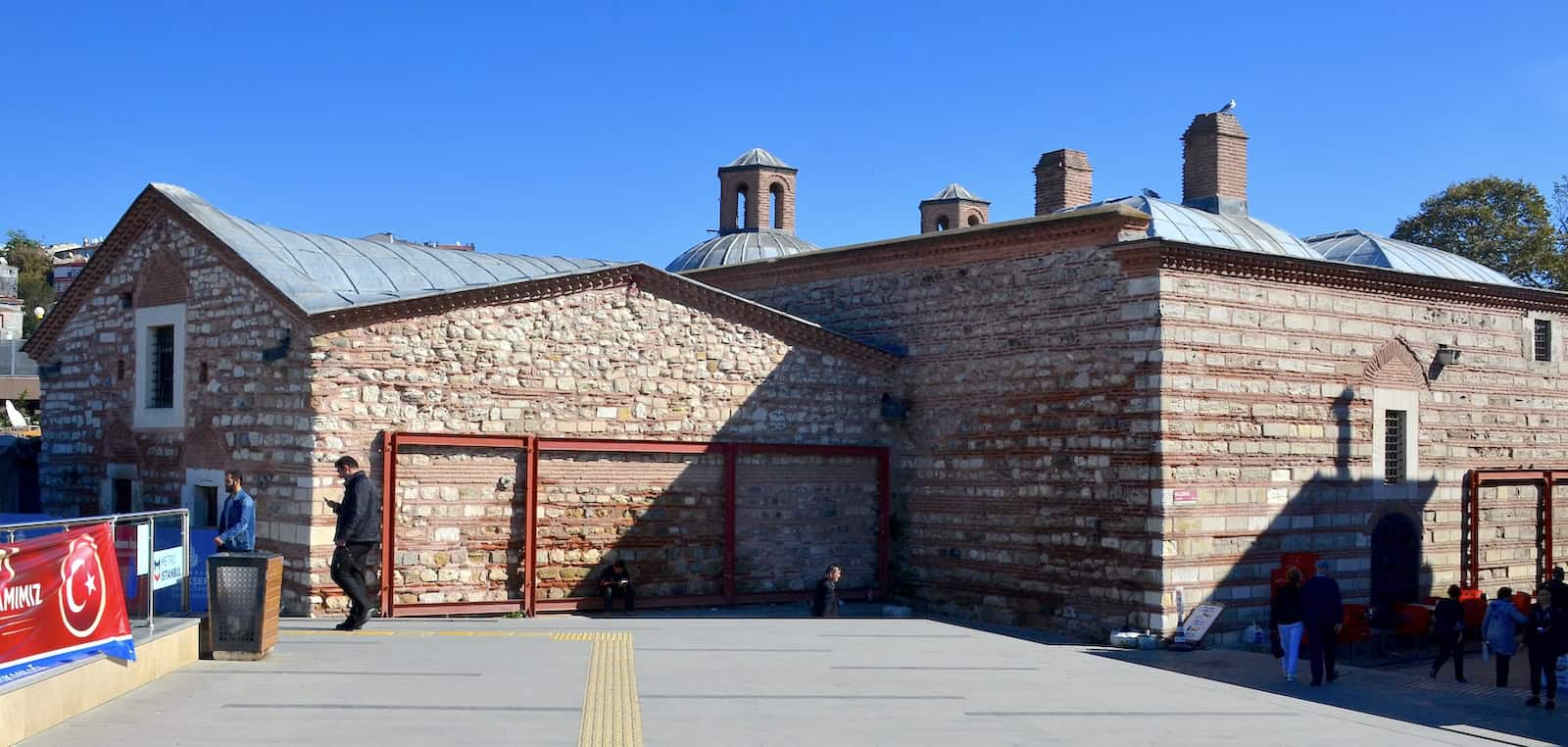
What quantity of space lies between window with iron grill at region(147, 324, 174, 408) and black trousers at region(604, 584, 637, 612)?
6.12 meters

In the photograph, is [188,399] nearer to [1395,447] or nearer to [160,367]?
[160,367]

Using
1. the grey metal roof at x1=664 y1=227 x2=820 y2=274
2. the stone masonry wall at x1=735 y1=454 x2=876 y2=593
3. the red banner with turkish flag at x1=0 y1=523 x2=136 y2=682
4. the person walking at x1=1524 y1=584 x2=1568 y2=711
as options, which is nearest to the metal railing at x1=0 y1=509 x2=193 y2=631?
the red banner with turkish flag at x1=0 y1=523 x2=136 y2=682

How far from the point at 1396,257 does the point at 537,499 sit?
13.9 metres

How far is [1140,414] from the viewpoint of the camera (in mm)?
15133

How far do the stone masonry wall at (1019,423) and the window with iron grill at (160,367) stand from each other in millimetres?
8695

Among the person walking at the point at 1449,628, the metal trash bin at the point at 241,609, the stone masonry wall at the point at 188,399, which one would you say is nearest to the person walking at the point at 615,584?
the stone masonry wall at the point at 188,399

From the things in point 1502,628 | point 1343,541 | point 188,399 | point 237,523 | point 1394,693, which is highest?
point 188,399

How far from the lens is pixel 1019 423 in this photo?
1666 centimetres

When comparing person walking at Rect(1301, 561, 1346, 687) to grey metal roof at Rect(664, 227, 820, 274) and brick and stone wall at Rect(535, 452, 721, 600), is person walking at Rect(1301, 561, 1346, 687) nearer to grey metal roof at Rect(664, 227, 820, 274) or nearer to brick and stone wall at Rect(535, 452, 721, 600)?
brick and stone wall at Rect(535, 452, 721, 600)

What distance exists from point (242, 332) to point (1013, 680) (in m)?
9.39

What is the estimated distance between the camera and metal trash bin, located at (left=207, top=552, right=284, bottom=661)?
1044 centimetres

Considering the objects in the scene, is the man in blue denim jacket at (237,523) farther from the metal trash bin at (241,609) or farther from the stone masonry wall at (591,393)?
the stone masonry wall at (591,393)

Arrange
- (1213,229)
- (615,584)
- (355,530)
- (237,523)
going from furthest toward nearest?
(1213,229)
(615,584)
(355,530)
(237,523)

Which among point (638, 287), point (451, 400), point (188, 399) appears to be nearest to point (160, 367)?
point (188, 399)
